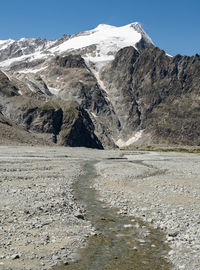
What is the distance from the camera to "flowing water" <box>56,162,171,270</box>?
47.6 ft

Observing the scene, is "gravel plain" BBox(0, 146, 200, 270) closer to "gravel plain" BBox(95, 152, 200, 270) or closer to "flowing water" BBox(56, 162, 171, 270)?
"gravel plain" BBox(95, 152, 200, 270)

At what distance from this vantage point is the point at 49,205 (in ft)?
77.2

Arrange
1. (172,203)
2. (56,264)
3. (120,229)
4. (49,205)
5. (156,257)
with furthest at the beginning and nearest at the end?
(172,203), (49,205), (120,229), (156,257), (56,264)

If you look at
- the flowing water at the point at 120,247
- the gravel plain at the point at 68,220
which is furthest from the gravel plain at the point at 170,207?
the flowing water at the point at 120,247

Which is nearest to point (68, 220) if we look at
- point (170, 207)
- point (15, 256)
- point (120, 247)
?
point (120, 247)

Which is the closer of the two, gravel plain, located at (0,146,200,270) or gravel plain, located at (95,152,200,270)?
gravel plain, located at (0,146,200,270)

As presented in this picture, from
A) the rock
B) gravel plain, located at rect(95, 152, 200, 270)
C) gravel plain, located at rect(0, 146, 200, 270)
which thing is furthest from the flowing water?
the rock

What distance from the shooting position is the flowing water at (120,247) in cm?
1451

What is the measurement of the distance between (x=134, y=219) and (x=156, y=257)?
664cm

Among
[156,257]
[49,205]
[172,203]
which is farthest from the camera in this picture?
[172,203]

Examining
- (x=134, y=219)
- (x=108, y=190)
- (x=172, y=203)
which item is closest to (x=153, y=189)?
(x=108, y=190)

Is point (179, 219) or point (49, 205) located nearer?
point (179, 219)

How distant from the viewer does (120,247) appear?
662 inches

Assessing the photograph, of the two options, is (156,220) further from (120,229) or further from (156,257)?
(156,257)
